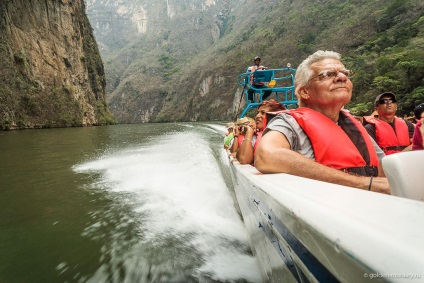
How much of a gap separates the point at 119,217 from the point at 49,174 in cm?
252

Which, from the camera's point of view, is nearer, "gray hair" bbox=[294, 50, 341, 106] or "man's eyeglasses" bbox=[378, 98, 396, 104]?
"gray hair" bbox=[294, 50, 341, 106]

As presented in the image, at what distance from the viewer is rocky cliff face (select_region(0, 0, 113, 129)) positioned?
2081 cm

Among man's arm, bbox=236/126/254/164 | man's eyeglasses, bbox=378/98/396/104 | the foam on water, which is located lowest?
the foam on water

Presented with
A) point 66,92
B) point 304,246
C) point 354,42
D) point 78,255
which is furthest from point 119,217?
point 354,42

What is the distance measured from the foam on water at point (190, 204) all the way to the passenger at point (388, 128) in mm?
2065

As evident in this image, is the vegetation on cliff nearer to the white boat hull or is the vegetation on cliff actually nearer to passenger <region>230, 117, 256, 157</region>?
passenger <region>230, 117, 256, 157</region>

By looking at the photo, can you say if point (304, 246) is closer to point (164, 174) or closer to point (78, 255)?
point (78, 255)

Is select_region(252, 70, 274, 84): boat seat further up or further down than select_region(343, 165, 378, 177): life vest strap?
further up

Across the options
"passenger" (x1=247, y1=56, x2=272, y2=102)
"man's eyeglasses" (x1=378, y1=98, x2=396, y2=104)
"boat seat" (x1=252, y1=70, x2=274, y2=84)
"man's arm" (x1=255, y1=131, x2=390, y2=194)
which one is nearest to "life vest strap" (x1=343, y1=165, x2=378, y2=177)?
"man's arm" (x1=255, y1=131, x2=390, y2=194)

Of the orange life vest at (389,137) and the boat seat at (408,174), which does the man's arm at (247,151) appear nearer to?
the orange life vest at (389,137)

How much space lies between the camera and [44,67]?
83.9 ft

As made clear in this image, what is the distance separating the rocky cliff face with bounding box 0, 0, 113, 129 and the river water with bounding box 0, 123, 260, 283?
18.5 meters

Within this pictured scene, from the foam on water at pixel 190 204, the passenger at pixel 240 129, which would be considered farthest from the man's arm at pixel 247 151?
the foam on water at pixel 190 204

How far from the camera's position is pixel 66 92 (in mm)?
28203
